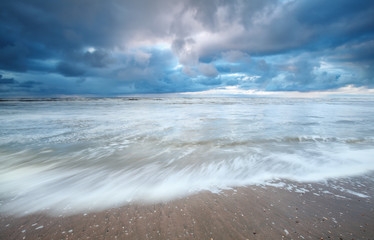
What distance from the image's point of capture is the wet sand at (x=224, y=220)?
2266mm

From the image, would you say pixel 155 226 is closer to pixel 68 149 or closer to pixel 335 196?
pixel 335 196

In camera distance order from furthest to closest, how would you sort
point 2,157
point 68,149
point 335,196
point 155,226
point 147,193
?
1. point 68,149
2. point 2,157
3. point 147,193
4. point 335,196
5. point 155,226

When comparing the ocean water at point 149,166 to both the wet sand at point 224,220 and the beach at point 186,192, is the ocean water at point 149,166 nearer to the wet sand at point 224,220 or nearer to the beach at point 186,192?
the beach at point 186,192

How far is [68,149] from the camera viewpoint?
6.10 m

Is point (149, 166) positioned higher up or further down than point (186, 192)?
further down

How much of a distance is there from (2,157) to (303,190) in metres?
7.80

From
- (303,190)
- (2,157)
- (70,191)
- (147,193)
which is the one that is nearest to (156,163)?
(147,193)

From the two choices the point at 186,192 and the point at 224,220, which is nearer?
the point at 224,220

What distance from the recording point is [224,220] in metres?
2.53

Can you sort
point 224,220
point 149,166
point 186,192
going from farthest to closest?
1. point 149,166
2. point 186,192
3. point 224,220

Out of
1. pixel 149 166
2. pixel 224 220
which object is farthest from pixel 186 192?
pixel 149 166

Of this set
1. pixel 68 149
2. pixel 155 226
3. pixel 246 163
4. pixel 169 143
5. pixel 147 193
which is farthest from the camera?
pixel 169 143

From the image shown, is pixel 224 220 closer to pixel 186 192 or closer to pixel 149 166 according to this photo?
pixel 186 192

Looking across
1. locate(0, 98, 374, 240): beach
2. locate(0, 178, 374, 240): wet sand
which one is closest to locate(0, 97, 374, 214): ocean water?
locate(0, 98, 374, 240): beach
